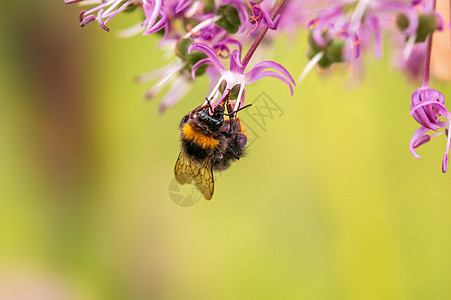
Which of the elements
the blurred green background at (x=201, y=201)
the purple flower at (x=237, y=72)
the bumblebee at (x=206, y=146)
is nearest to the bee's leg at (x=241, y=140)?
the bumblebee at (x=206, y=146)

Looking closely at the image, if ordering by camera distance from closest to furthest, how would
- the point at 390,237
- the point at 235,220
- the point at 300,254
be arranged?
1. the point at 390,237
2. the point at 300,254
3. the point at 235,220

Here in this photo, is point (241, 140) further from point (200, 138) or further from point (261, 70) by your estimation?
point (261, 70)

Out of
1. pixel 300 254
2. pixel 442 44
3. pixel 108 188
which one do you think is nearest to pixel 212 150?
pixel 442 44

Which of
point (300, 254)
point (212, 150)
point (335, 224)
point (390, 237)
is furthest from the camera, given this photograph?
point (300, 254)

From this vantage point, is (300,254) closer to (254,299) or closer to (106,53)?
(254,299)

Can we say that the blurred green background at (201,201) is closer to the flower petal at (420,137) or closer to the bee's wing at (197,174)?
the bee's wing at (197,174)

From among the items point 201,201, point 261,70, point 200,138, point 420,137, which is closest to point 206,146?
point 200,138
